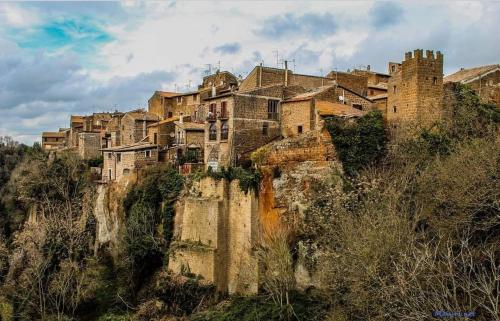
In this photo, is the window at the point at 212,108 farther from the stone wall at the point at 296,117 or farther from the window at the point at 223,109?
the stone wall at the point at 296,117

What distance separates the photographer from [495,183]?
21.1 metres

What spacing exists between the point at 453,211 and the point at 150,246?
74.8 ft

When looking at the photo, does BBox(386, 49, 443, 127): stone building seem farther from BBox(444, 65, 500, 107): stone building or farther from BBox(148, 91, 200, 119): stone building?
BBox(148, 91, 200, 119): stone building

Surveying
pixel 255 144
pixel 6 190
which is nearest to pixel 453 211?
pixel 255 144

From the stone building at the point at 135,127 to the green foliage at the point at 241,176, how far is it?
22.9 metres

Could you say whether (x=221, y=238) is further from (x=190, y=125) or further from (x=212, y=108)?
(x=190, y=125)

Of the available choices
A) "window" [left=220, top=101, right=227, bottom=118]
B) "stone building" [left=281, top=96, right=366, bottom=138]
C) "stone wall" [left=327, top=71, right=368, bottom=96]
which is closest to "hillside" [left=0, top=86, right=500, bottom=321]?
"stone building" [left=281, top=96, right=366, bottom=138]

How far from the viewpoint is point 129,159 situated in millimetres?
46219

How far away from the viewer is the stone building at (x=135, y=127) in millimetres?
55531

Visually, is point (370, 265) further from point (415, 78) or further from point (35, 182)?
point (35, 182)

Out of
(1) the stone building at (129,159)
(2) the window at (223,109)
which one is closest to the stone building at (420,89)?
(2) the window at (223,109)

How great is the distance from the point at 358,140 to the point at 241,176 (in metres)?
7.81

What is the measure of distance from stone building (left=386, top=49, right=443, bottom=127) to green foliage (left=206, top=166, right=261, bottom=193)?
30.7 feet

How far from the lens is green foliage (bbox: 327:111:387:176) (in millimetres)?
30031
